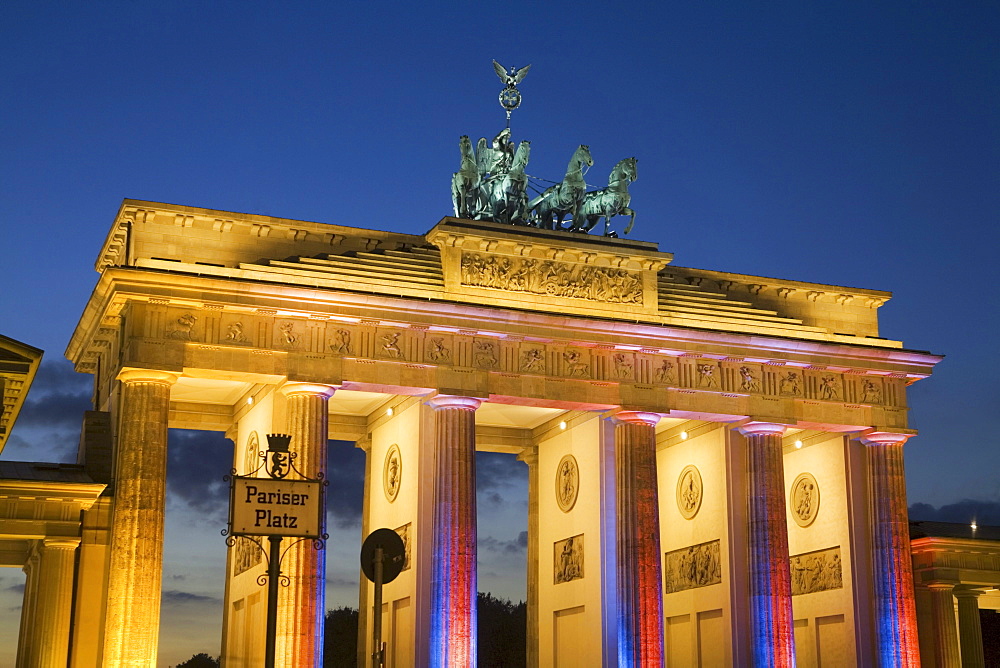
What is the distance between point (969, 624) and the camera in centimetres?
5075

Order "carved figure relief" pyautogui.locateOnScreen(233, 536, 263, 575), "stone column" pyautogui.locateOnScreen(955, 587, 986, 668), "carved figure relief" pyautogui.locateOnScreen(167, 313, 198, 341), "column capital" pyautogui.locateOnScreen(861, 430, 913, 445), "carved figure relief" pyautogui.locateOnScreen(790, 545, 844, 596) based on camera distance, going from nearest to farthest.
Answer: "carved figure relief" pyautogui.locateOnScreen(167, 313, 198, 341) → "carved figure relief" pyautogui.locateOnScreen(233, 536, 263, 575) → "column capital" pyautogui.locateOnScreen(861, 430, 913, 445) → "carved figure relief" pyautogui.locateOnScreen(790, 545, 844, 596) → "stone column" pyautogui.locateOnScreen(955, 587, 986, 668)

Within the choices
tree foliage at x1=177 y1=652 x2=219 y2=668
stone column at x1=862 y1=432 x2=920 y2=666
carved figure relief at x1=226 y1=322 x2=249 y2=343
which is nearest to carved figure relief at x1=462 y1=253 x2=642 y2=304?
carved figure relief at x1=226 y1=322 x2=249 y2=343

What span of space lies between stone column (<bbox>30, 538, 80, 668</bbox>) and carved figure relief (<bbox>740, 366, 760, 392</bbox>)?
72.9 feet

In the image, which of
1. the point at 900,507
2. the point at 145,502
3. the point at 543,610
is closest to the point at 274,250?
the point at 145,502

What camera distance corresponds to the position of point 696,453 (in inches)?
1925

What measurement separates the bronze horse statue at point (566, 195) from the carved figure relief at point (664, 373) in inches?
237

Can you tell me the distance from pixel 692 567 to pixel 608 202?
45.3 feet

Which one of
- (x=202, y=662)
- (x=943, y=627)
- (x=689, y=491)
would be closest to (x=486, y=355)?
(x=689, y=491)

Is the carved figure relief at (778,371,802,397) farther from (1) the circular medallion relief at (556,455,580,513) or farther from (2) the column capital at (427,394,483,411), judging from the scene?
(2) the column capital at (427,394,483,411)

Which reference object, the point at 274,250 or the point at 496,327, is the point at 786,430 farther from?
the point at 274,250

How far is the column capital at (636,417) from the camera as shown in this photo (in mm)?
43281

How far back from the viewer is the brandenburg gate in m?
38.5

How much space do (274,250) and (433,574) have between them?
11.4 metres

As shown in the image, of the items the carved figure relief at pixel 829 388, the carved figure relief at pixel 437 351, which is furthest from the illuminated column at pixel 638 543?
the carved figure relief at pixel 829 388
